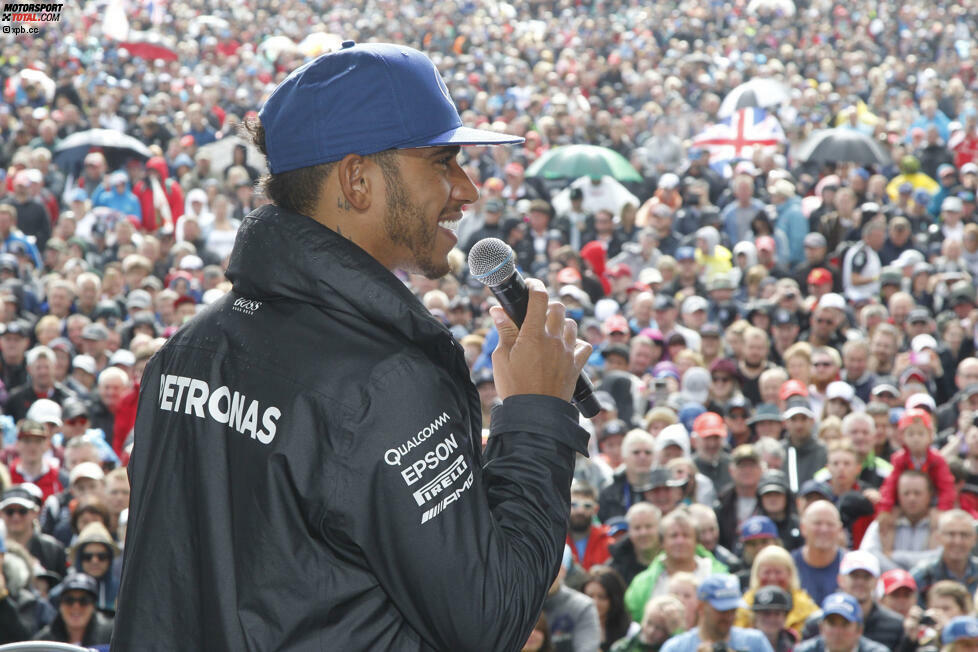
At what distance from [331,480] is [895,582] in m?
6.45

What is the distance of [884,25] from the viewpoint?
94.9ft

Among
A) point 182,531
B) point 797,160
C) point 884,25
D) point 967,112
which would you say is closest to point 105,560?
point 182,531

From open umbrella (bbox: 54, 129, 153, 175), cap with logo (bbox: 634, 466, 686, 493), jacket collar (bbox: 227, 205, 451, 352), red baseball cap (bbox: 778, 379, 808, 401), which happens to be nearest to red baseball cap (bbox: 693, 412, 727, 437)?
red baseball cap (bbox: 778, 379, 808, 401)

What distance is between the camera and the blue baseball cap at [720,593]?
7.08 metres

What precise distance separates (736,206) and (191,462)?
565 inches

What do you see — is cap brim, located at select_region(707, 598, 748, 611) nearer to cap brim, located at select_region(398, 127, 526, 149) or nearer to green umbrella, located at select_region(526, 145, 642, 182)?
cap brim, located at select_region(398, 127, 526, 149)

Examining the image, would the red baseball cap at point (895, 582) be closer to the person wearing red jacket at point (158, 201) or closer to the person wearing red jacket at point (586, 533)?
the person wearing red jacket at point (586, 533)

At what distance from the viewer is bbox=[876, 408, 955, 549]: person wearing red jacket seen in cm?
863

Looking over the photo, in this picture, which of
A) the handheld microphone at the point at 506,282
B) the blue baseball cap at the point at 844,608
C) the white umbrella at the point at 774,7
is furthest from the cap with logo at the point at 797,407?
the white umbrella at the point at 774,7

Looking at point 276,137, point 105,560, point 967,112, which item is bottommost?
point 105,560

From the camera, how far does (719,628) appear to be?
7.11 m

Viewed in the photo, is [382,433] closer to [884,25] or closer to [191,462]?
[191,462]

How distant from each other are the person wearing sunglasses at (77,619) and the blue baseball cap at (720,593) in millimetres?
2971

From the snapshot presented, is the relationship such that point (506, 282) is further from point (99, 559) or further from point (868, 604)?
point (99, 559)
